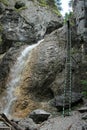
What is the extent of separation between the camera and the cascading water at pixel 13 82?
21.9 meters

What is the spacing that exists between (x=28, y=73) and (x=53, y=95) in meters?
2.61

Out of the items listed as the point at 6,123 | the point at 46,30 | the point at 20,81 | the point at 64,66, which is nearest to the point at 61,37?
the point at 64,66

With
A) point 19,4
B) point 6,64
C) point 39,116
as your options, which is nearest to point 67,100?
point 39,116

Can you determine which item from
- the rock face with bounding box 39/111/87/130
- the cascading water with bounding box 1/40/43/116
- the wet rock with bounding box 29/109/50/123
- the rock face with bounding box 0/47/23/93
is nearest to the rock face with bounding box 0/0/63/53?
the rock face with bounding box 0/47/23/93

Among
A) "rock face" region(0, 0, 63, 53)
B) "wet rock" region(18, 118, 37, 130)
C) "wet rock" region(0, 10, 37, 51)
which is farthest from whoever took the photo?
"rock face" region(0, 0, 63, 53)

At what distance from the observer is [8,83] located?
933 inches

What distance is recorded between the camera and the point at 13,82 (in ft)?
77.4

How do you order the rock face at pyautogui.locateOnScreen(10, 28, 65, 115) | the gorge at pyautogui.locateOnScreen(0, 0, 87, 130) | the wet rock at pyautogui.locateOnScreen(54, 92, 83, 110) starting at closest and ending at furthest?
the gorge at pyautogui.locateOnScreen(0, 0, 87, 130) < the wet rock at pyautogui.locateOnScreen(54, 92, 83, 110) < the rock face at pyautogui.locateOnScreen(10, 28, 65, 115)

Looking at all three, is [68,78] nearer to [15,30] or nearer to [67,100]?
[67,100]

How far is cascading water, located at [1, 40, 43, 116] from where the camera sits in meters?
21.9

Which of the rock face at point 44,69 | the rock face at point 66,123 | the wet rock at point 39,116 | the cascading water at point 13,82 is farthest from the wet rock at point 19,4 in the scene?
the rock face at point 66,123

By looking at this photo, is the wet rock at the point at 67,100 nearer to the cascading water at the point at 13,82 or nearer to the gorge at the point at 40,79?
the gorge at the point at 40,79

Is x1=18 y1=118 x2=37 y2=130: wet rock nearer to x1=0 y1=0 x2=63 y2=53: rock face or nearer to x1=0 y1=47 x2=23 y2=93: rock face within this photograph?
x1=0 y1=47 x2=23 y2=93: rock face

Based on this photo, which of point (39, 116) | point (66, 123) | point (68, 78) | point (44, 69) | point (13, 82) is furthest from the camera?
point (13, 82)
